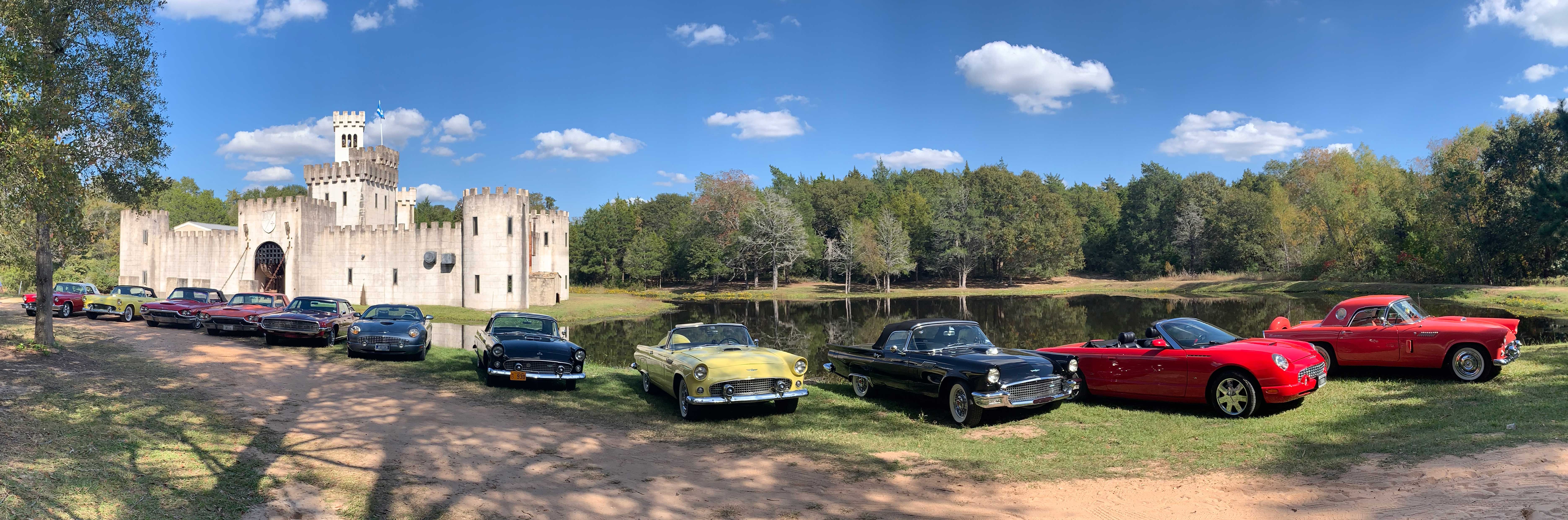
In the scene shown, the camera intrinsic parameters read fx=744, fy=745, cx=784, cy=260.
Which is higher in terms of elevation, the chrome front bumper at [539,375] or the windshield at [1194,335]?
the windshield at [1194,335]

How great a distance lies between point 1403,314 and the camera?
40.6 feet

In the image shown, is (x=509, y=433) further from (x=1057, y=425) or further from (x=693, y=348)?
(x=1057, y=425)

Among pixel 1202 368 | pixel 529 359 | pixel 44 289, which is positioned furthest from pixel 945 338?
pixel 44 289

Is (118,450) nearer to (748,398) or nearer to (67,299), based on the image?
(748,398)

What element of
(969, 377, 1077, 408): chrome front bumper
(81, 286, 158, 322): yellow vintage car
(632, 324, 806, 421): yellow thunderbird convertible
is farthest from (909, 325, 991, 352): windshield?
(81, 286, 158, 322): yellow vintage car

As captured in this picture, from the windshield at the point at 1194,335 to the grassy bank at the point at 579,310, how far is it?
101ft

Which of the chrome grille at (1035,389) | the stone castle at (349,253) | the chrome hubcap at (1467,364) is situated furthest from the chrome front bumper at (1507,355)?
the stone castle at (349,253)

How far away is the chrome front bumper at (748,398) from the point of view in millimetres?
11273

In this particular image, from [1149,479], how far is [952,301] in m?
51.9

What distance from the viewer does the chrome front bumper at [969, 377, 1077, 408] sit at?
1051 cm

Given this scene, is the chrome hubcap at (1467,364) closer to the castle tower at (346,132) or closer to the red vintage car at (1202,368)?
the red vintage car at (1202,368)

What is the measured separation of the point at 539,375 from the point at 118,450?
683 cm

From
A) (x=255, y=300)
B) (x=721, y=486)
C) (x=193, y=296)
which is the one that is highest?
(x=193, y=296)

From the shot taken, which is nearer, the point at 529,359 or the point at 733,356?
the point at 733,356
